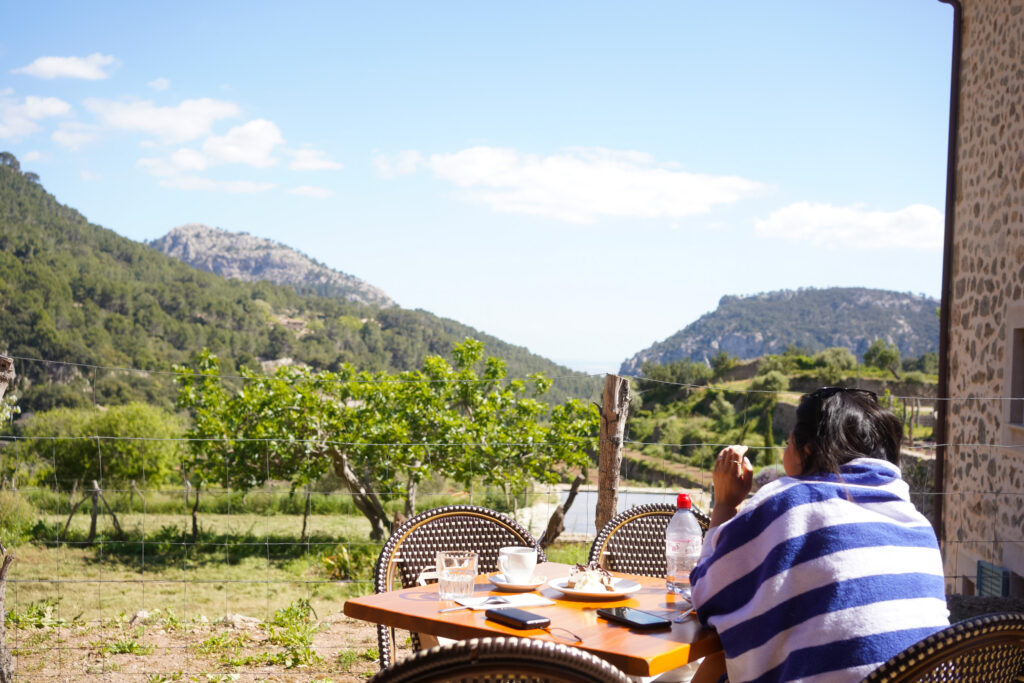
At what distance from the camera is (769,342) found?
64750mm

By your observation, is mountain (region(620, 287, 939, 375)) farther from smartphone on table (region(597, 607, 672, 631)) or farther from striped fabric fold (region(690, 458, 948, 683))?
striped fabric fold (region(690, 458, 948, 683))

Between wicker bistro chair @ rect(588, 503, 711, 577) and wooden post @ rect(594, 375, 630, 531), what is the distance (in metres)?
1.36

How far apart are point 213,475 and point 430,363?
11.5ft

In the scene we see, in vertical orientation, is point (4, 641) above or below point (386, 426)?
below

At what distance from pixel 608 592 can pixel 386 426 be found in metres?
8.14

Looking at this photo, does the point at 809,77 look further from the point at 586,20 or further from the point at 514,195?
the point at 514,195

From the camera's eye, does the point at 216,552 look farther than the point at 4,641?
Yes

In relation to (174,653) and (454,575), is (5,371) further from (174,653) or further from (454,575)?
(454,575)

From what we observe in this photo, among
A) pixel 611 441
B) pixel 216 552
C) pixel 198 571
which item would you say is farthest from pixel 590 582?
pixel 216 552

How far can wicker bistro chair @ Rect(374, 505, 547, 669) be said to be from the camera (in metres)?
2.10

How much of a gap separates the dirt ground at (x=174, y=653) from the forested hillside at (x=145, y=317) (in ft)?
69.0

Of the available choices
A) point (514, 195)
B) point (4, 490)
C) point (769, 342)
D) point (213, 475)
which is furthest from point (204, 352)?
point (514, 195)

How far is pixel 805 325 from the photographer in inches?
2544

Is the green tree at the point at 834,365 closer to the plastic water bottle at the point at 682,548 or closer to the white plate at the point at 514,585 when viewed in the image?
the plastic water bottle at the point at 682,548
